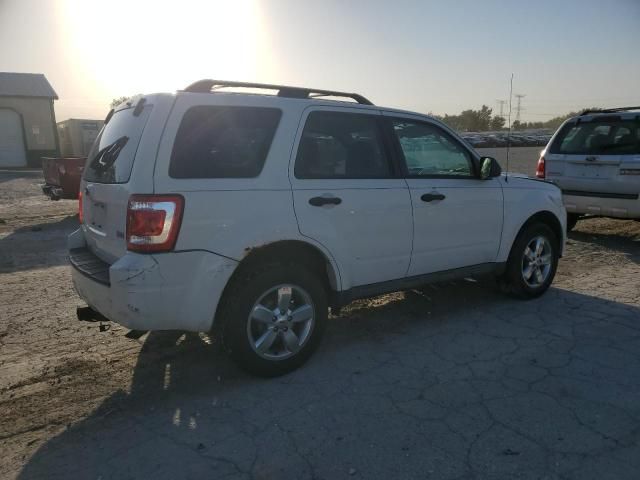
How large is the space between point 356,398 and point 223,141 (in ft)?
6.18

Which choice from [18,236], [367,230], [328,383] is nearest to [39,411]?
[328,383]

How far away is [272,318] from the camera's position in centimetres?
347

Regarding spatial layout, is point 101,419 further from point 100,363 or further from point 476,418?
point 476,418

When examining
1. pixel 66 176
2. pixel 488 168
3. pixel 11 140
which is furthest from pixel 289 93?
pixel 11 140

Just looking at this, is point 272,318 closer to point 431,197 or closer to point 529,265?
point 431,197

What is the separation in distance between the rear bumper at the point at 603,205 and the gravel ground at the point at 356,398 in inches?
91.9

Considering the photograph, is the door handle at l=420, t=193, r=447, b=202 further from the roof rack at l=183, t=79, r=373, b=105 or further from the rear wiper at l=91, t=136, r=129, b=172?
the rear wiper at l=91, t=136, r=129, b=172

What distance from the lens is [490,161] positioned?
180 inches

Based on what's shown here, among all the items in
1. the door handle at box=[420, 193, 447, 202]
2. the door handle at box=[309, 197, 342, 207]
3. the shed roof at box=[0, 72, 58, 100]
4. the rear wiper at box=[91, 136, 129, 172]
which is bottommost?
the door handle at box=[420, 193, 447, 202]

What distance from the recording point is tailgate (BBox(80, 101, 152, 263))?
10.3 feet

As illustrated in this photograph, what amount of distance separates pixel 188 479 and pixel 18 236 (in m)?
7.83

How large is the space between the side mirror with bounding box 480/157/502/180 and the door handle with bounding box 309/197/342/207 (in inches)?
65.0

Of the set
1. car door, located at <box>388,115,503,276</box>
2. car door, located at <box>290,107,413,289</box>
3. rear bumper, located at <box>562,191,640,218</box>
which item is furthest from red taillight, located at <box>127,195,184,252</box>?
rear bumper, located at <box>562,191,640,218</box>

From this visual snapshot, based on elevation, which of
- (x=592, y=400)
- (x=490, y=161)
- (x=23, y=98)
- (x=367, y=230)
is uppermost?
(x=23, y=98)
